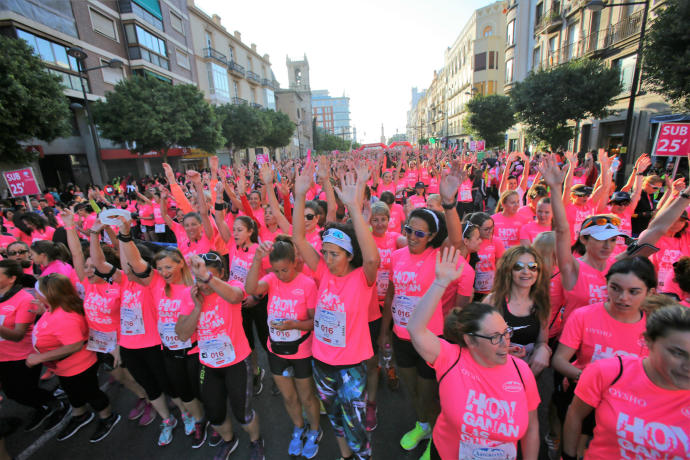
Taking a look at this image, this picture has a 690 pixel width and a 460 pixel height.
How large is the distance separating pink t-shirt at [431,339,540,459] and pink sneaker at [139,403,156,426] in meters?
3.16

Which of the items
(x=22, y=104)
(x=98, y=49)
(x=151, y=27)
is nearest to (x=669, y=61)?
(x=22, y=104)

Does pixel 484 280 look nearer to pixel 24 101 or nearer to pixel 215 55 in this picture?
pixel 24 101

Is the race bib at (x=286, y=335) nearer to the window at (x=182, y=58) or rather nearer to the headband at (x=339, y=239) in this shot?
the headband at (x=339, y=239)

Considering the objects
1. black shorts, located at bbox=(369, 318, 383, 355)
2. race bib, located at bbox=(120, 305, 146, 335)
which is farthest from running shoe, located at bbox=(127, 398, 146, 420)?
→ black shorts, located at bbox=(369, 318, 383, 355)

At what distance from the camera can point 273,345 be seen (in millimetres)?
2672

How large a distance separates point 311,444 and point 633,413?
2.38 m

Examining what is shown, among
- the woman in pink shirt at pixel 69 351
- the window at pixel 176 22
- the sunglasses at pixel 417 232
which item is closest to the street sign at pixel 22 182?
the woman in pink shirt at pixel 69 351

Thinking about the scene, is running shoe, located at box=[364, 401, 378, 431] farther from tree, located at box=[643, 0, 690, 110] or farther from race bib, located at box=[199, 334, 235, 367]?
tree, located at box=[643, 0, 690, 110]

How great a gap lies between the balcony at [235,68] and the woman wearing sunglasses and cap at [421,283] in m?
43.1

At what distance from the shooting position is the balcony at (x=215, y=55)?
112 feet

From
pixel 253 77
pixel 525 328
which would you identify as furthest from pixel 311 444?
pixel 253 77

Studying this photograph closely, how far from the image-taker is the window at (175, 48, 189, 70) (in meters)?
29.2

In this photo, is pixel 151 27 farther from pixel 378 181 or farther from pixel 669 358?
pixel 669 358

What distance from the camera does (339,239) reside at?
2.36 m
